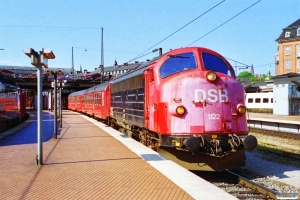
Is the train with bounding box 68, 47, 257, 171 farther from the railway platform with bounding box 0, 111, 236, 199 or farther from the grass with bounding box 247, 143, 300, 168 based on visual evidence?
the grass with bounding box 247, 143, 300, 168

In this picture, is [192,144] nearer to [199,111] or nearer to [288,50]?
[199,111]

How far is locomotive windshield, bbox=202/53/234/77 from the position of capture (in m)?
11.0

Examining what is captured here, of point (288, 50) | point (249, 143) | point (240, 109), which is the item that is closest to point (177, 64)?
point (240, 109)

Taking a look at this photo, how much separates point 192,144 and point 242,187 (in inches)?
74.0

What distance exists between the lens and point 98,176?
28.2 ft

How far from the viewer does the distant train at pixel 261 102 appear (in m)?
48.5

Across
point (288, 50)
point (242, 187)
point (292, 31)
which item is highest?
point (292, 31)

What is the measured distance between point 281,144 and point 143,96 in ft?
38.6

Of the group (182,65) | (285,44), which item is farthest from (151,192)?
(285,44)

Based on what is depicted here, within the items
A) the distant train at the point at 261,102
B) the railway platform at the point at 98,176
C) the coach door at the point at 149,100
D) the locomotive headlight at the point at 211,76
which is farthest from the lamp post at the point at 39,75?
the distant train at the point at 261,102

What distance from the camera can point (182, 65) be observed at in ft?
36.3

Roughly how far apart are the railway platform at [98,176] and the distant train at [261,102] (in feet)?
127

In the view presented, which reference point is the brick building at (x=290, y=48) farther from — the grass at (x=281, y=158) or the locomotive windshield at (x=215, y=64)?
the locomotive windshield at (x=215, y=64)

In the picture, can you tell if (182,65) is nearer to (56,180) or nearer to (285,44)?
(56,180)
